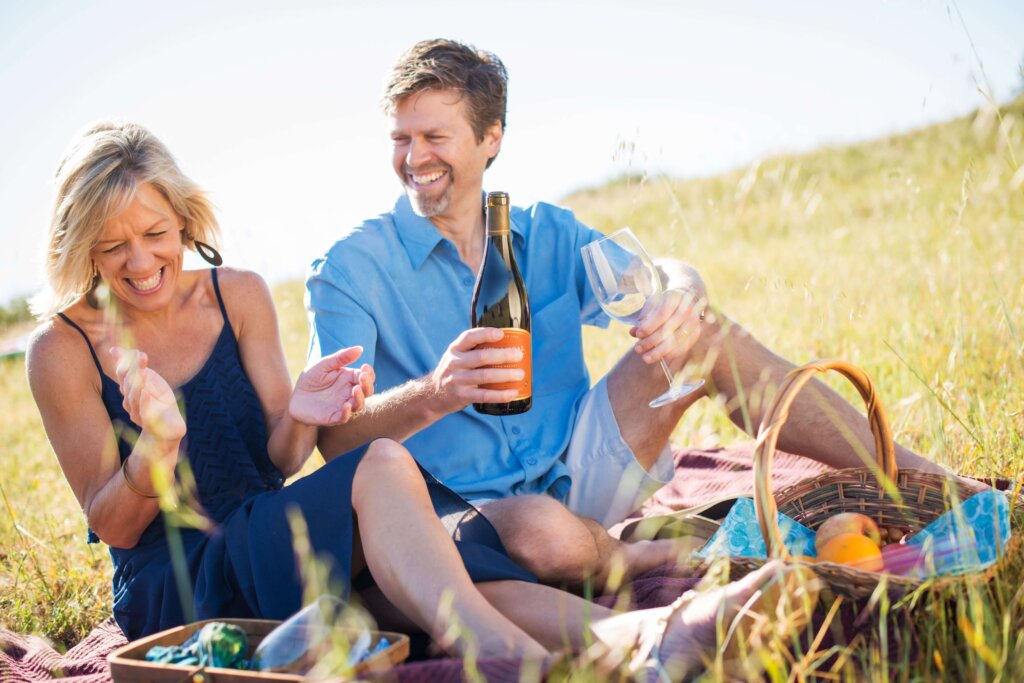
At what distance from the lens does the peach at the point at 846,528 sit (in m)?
2.37

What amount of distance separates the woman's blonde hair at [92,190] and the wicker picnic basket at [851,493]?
2018mm

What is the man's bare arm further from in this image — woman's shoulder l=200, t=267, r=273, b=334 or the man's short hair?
the man's short hair

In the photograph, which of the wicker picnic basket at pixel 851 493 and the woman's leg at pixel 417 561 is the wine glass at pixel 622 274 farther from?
the woman's leg at pixel 417 561

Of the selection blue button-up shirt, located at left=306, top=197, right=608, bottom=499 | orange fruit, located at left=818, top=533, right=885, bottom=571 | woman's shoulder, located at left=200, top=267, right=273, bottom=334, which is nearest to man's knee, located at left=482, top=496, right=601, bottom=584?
blue button-up shirt, located at left=306, top=197, right=608, bottom=499

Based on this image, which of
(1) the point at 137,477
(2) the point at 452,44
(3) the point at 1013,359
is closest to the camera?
(1) the point at 137,477

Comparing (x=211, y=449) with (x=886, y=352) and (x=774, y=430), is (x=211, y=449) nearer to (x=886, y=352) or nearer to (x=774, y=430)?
(x=774, y=430)

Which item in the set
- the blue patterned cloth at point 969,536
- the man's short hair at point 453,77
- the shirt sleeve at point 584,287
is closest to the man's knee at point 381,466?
the blue patterned cloth at point 969,536

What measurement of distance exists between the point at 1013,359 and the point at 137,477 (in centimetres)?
354

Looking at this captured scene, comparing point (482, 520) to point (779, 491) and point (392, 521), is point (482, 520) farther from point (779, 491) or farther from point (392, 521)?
point (779, 491)

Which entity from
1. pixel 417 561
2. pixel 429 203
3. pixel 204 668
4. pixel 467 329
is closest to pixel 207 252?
pixel 429 203

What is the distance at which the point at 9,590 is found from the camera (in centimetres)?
332

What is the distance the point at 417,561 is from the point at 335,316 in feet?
3.92

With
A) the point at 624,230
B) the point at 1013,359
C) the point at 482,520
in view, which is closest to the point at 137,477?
the point at 482,520

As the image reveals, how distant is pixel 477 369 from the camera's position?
99.2 inches
